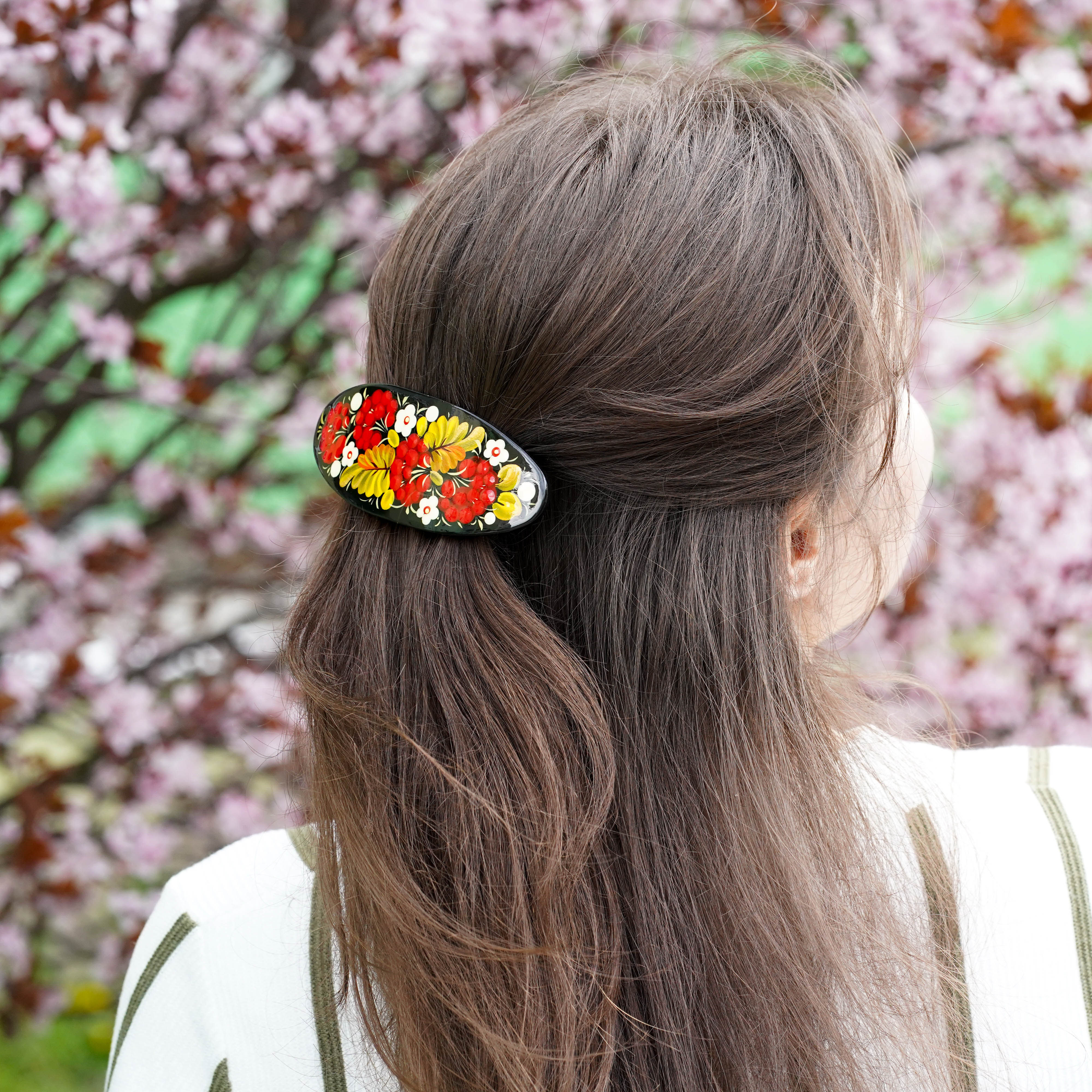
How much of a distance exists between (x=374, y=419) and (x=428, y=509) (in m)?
0.08

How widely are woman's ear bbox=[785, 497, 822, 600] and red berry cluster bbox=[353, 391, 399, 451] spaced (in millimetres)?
313

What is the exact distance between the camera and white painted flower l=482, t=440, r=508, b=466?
68cm

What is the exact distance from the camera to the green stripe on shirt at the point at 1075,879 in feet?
2.36

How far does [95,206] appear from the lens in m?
1.80

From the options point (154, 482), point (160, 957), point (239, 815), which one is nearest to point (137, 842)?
point (239, 815)

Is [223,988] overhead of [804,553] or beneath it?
beneath

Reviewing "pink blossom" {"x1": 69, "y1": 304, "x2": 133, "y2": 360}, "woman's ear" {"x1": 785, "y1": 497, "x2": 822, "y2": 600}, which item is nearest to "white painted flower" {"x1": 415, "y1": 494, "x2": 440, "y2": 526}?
"woman's ear" {"x1": 785, "y1": 497, "x2": 822, "y2": 600}

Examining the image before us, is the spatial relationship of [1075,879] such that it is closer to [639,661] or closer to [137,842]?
[639,661]

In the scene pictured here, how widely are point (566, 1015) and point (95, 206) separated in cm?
170

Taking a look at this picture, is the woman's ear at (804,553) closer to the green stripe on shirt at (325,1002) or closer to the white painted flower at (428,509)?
the white painted flower at (428,509)

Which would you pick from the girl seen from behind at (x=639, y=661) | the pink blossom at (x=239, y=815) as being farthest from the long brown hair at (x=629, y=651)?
the pink blossom at (x=239, y=815)

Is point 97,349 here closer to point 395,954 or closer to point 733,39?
point 733,39

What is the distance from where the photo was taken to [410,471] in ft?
2.29

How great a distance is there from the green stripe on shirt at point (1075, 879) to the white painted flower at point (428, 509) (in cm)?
52
